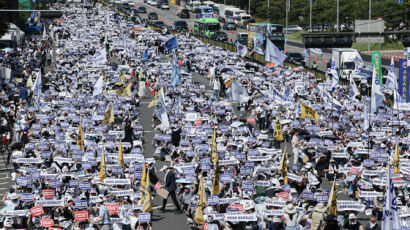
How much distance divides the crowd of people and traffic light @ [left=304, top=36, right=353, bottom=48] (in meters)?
3.56

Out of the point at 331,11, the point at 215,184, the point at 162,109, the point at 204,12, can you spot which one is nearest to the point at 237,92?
the point at 162,109

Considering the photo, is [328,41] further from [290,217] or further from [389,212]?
[389,212]

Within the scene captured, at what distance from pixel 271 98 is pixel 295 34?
62677mm

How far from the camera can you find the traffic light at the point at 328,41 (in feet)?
88.4

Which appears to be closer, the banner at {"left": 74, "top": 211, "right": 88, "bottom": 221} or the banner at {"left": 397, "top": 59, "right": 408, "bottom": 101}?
the banner at {"left": 74, "top": 211, "right": 88, "bottom": 221}

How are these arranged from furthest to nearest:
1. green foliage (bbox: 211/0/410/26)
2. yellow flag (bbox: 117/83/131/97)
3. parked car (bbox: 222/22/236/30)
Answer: parked car (bbox: 222/22/236/30) < green foliage (bbox: 211/0/410/26) < yellow flag (bbox: 117/83/131/97)

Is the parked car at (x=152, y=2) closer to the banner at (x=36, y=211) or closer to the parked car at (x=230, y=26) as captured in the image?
the parked car at (x=230, y=26)

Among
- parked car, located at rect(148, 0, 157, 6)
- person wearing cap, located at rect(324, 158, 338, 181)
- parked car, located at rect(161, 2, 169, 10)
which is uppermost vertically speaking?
parked car, located at rect(148, 0, 157, 6)

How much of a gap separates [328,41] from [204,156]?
5548mm

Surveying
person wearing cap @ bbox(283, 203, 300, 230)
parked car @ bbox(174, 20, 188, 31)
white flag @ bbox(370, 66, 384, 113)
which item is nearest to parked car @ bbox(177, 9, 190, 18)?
parked car @ bbox(174, 20, 188, 31)

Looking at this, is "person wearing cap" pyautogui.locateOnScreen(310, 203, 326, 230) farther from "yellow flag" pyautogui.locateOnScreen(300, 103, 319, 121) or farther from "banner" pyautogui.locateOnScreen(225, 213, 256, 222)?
"yellow flag" pyautogui.locateOnScreen(300, 103, 319, 121)

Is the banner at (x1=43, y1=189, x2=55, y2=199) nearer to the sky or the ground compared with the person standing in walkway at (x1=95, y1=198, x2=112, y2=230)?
nearer to the sky

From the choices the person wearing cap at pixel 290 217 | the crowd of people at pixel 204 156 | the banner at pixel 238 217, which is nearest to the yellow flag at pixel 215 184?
the crowd of people at pixel 204 156

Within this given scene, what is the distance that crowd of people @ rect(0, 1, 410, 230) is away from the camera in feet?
69.2
